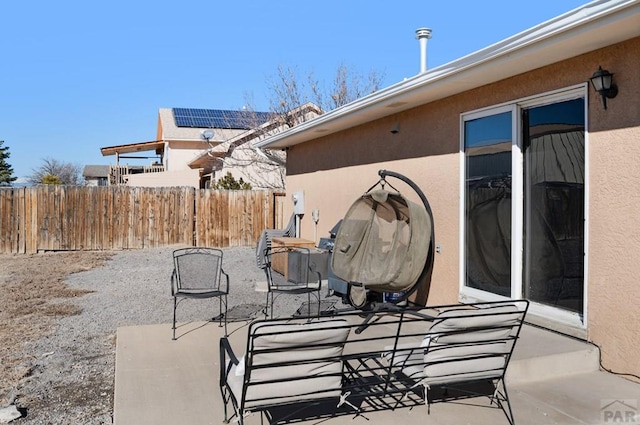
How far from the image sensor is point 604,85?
4.77m

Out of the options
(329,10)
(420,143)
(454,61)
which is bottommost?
(420,143)

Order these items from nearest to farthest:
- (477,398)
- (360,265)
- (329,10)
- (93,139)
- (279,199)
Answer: (477,398)
(360,265)
(329,10)
(279,199)
(93,139)

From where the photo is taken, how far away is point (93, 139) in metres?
40.6

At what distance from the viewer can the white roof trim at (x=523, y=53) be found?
4.16 meters

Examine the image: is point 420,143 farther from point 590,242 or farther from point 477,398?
point 477,398

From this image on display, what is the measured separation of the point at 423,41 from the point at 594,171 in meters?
4.33

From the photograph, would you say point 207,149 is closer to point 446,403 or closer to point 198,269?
point 198,269

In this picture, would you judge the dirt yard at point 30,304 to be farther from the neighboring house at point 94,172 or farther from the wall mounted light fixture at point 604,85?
the neighboring house at point 94,172

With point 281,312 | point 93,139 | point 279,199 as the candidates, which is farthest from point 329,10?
point 93,139

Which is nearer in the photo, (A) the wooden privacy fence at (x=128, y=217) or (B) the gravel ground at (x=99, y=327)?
(B) the gravel ground at (x=99, y=327)

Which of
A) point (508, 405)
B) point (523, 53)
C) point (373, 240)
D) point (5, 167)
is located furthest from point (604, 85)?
point (5, 167)

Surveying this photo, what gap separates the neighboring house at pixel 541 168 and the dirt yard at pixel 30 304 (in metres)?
4.27

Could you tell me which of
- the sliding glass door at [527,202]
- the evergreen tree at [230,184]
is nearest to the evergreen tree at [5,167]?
the evergreen tree at [230,184]

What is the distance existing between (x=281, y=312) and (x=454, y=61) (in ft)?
14.0
